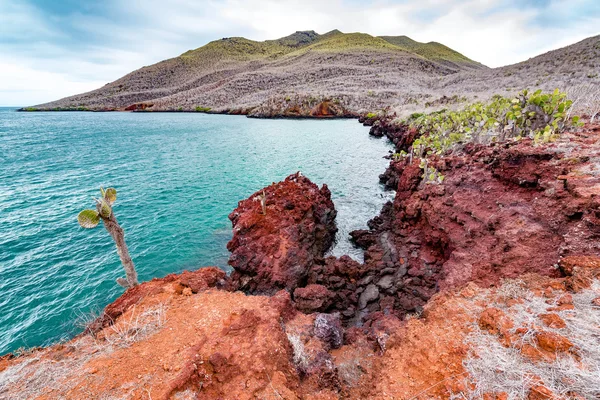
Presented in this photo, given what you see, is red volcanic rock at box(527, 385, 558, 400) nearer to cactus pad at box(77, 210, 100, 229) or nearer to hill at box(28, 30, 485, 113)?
cactus pad at box(77, 210, 100, 229)

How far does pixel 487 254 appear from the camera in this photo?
8250mm

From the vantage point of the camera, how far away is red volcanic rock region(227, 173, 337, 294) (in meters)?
10.2

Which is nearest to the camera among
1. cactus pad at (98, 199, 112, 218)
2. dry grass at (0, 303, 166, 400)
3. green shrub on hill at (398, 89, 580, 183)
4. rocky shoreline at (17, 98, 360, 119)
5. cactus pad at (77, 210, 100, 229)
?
dry grass at (0, 303, 166, 400)

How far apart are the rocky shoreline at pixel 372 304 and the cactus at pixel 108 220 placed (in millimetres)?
792

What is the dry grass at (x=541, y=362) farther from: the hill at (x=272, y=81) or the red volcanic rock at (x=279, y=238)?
the hill at (x=272, y=81)

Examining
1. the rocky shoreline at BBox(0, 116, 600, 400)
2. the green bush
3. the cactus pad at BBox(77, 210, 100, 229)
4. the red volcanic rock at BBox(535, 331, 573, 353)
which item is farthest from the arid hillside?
the cactus pad at BBox(77, 210, 100, 229)

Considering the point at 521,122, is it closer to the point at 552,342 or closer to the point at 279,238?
the point at 552,342

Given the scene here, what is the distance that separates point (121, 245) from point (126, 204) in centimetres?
1221

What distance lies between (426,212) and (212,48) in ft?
700

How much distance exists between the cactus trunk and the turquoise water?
264cm

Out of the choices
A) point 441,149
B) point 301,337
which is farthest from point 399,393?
point 441,149

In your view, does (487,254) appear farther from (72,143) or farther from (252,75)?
(252,75)

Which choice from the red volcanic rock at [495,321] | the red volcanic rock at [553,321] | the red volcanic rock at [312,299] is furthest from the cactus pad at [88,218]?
the red volcanic rock at [553,321]

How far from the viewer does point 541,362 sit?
4336mm
